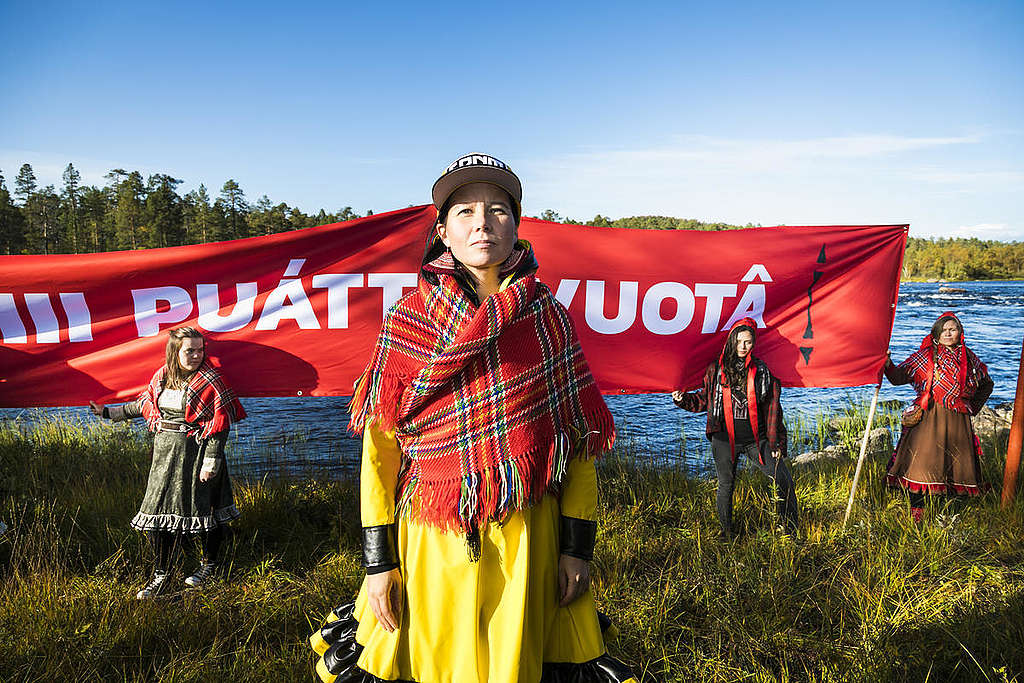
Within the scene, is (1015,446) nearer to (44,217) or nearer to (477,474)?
(477,474)

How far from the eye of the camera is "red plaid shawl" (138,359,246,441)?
4078 mm

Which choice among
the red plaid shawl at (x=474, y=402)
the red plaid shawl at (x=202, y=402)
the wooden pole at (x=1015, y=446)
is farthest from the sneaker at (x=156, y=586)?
the wooden pole at (x=1015, y=446)

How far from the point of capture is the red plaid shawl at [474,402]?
1.78 meters

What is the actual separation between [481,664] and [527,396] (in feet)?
2.51

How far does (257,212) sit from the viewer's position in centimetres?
3584

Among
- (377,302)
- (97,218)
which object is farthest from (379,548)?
(97,218)

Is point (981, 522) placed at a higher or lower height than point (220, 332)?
lower

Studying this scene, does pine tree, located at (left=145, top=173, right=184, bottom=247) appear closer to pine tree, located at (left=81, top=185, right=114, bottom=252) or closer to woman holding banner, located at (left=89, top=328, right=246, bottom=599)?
pine tree, located at (left=81, top=185, right=114, bottom=252)

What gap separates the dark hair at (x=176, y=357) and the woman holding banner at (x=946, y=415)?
514 cm

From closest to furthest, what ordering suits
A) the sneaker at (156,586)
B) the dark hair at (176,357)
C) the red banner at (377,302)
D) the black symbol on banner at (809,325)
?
1. the sneaker at (156,586)
2. the dark hair at (176,357)
3. the red banner at (377,302)
4. the black symbol on banner at (809,325)

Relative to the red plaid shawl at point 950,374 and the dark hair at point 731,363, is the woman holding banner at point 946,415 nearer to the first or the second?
the red plaid shawl at point 950,374

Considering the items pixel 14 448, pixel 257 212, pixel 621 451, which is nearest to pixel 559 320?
pixel 621 451

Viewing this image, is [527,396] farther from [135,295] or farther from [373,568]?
[135,295]

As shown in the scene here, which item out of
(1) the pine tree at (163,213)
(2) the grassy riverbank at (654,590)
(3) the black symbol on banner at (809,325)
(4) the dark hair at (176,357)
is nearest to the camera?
(2) the grassy riverbank at (654,590)
